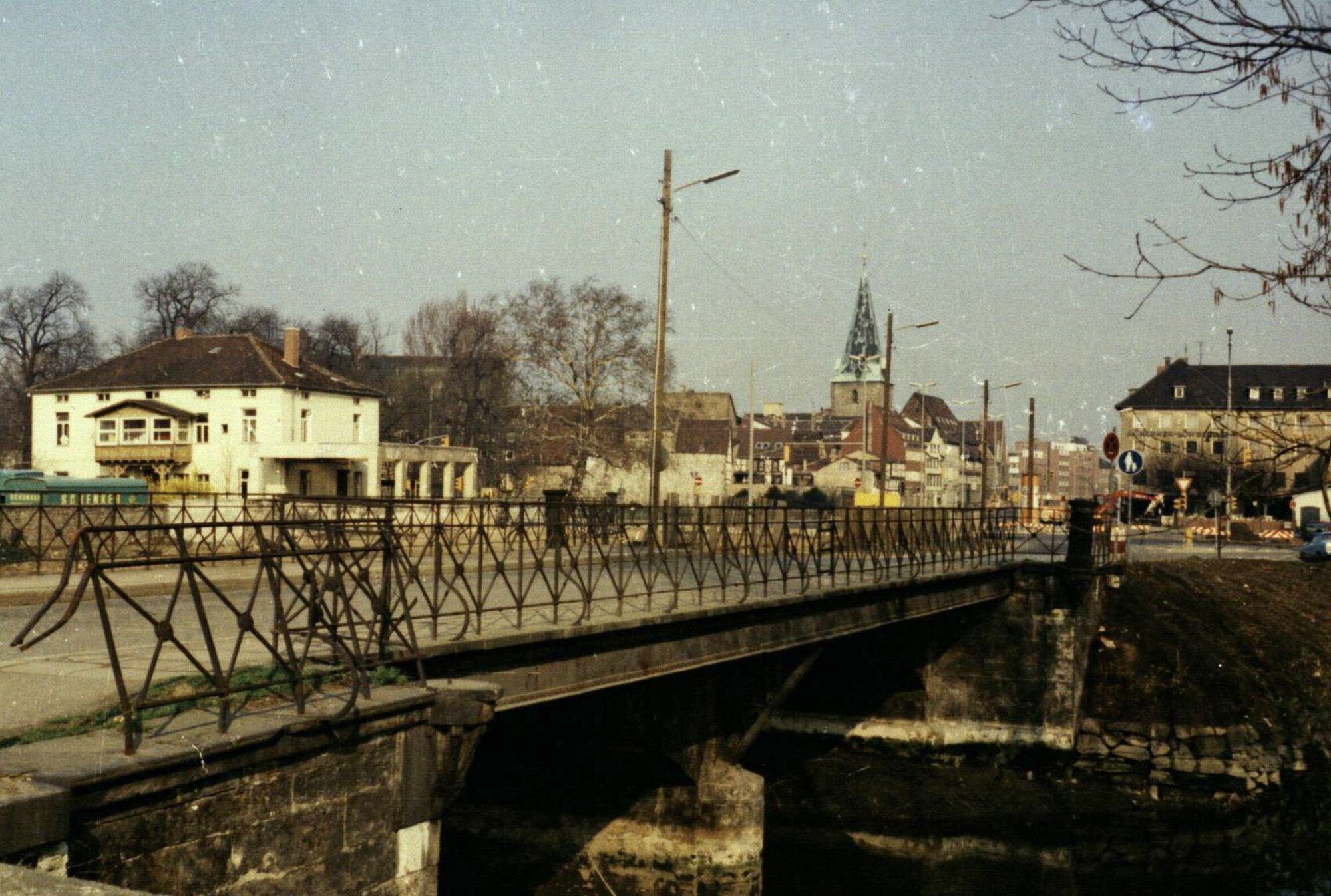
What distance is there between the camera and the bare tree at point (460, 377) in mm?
72938

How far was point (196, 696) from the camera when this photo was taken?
21.4ft

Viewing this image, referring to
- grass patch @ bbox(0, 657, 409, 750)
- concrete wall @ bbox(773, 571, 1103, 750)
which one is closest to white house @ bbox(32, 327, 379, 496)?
concrete wall @ bbox(773, 571, 1103, 750)

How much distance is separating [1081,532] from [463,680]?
19.0 meters

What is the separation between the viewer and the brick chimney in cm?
5794

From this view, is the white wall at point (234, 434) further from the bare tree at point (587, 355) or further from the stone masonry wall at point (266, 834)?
the stone masonry wall at point (266, 834)

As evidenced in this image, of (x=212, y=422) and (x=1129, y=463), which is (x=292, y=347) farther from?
(x=1129, y=463)

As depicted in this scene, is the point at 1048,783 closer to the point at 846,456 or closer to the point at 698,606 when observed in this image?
the point at 698,606

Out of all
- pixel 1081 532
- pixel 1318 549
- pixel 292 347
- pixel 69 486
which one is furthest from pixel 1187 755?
pixel 292 347

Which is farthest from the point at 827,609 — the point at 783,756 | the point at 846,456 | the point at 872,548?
the point at 846,456

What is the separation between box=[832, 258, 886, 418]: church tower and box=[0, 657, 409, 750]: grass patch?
451 ft

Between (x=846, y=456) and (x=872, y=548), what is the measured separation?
92.5 m

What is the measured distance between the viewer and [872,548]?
1986 cm

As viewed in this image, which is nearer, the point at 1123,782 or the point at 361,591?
the point at 361,591

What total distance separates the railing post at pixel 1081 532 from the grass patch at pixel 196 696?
1921cm
